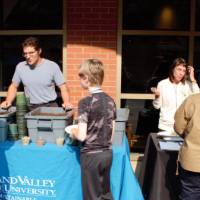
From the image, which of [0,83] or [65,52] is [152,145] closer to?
[65,52]

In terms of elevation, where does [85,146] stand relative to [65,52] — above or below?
below

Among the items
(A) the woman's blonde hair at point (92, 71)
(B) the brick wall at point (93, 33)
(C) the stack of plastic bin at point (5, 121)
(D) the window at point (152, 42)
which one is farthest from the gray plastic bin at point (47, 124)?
(D) the window at point (152, 42)

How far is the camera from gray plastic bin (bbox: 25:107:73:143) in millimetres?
3861

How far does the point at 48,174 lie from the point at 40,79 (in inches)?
39.1

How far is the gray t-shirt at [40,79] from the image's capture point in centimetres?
439

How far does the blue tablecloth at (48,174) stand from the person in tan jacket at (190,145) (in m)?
0.54

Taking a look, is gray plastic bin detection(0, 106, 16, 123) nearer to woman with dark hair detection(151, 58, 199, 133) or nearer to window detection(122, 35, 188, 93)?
woman with dark hair detection(151, 58, 199, 133)

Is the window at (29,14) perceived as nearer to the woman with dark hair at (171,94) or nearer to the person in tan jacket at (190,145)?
the woman with dark hair at (171,94)

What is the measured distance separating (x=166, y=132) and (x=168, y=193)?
2.47ft

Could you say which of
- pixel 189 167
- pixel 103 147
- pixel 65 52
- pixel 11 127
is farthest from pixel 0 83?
pixel 189 167

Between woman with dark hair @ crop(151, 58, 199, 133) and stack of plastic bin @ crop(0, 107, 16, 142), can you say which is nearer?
stack of plastic bin @ crop(0, 107, 16, 142)

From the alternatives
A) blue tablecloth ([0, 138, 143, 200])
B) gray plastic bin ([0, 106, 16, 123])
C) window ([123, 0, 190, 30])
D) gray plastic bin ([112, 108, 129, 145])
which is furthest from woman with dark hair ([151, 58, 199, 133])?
gray plastic bin ([0, 106, 16, 123])

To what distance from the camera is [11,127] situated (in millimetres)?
A: 4023

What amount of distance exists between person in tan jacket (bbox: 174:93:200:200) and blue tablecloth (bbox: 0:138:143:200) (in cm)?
54
